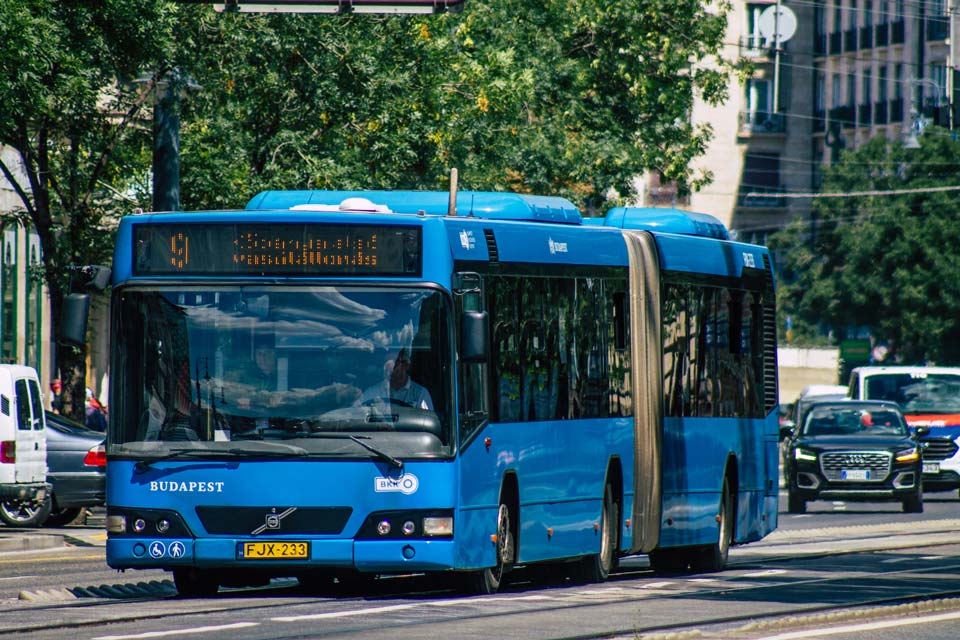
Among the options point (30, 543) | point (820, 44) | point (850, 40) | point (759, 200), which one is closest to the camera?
point (30, 543)

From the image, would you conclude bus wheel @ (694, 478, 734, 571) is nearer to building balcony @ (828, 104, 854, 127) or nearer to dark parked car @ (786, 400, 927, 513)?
dark parked car @ (786, 400, 927, 513)

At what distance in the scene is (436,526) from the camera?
1463cm

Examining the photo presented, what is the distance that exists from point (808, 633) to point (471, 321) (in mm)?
3091

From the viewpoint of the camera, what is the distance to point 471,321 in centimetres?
1448

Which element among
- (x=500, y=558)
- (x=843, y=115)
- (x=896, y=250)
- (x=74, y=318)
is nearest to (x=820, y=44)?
(x=843, y=115)

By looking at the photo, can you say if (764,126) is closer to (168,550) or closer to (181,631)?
(168,550)

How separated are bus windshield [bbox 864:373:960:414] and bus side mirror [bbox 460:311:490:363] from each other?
24.5 m

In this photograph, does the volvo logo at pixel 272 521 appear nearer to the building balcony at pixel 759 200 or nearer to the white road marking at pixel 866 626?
the white road marking at pixel 866 626

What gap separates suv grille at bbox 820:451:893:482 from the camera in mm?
33469

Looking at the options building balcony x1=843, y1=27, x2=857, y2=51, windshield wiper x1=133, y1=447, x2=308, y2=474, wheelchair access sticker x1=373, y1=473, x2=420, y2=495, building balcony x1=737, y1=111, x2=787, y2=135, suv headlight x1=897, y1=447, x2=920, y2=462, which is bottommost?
suv headlight x1=897, y1=447, x2=920, y2=462

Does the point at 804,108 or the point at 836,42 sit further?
the point at 804,108

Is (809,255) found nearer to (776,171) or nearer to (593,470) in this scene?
(776,171)

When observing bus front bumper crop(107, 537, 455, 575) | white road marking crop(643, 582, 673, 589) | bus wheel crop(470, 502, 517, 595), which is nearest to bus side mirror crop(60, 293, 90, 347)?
bus front bumper crop(107, 537, 455, 575)

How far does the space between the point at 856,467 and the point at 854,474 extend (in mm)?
111
